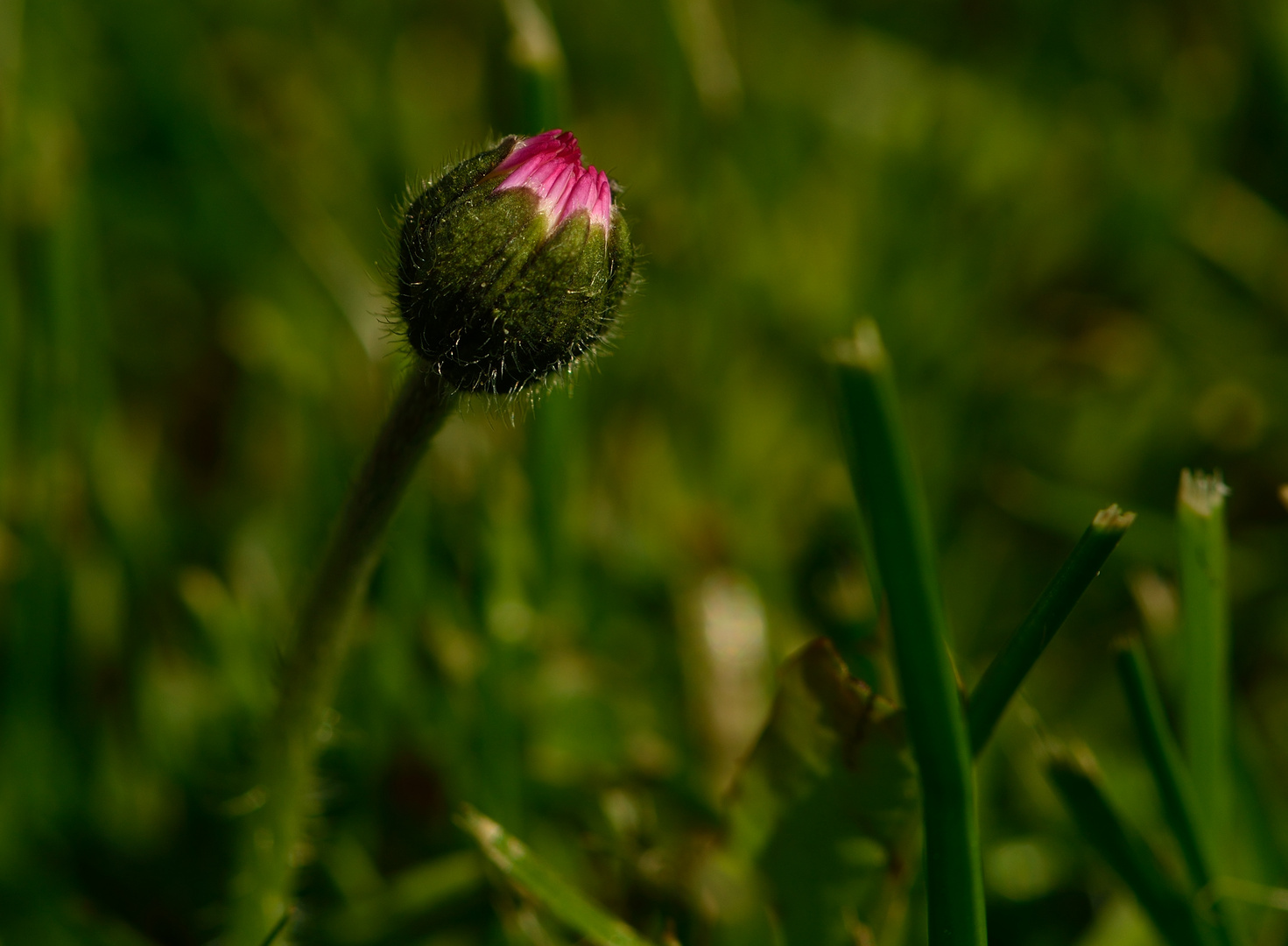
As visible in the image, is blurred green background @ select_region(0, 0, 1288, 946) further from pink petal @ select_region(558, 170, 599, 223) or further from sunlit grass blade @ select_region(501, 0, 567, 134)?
pink petal @ select_region(558, 170, 599, 223)

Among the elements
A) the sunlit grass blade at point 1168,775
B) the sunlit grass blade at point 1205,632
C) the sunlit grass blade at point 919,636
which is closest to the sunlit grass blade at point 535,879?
the sunlit grass blade at point 919,636

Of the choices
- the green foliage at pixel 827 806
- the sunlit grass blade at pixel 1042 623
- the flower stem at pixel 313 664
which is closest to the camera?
the sunlit grass blade at pixel 1042 623

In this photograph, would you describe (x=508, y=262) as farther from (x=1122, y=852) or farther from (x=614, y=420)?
(x=614, y=420)

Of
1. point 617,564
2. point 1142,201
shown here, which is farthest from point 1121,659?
point 1142,201

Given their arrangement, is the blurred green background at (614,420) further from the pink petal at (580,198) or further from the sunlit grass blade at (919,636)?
the sunlit grass blade at (919,636)

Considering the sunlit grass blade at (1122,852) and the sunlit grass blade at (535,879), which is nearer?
the sunlit grass blade at (535,879)

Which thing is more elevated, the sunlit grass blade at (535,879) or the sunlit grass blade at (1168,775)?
the sunlit grass blade at (1168,775)

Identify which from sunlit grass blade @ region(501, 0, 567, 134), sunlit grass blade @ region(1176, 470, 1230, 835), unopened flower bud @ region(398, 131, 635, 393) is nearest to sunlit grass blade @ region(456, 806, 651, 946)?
unopened flower bud @ region(398, 131, 635, 393)
